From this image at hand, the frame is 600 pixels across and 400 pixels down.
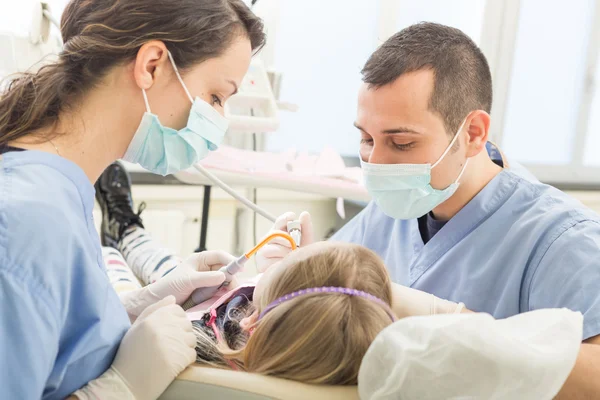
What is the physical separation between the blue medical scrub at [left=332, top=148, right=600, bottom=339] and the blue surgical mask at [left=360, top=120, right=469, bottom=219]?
69 millimetres

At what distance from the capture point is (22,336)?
961 mm

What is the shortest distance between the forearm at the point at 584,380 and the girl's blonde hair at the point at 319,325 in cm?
37

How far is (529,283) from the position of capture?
143cm

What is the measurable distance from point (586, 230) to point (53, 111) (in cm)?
113

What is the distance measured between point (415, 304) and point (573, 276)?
0.34m

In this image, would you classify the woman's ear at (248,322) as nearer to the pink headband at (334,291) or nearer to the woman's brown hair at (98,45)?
the pink headband at (334,291)

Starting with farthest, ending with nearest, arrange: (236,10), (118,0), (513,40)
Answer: (513,40), (236,10), (118,0)

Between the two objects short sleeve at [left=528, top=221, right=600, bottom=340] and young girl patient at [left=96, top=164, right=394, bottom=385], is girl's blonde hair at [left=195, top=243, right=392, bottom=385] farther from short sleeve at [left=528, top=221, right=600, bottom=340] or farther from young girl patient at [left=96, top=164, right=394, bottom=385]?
short sleeve at [left=528, top=221, right=600, bottom=340]

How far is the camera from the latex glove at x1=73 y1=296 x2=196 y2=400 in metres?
1.07

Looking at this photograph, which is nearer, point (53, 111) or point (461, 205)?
point (53, 111)

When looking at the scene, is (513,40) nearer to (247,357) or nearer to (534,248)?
(534,248)

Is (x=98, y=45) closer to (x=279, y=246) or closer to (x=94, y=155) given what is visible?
(x=94, y=155)

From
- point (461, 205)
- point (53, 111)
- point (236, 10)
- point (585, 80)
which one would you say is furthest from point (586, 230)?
point (585, 80)

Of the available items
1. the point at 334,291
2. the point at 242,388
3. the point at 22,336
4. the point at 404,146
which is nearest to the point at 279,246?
the point at 404,146
